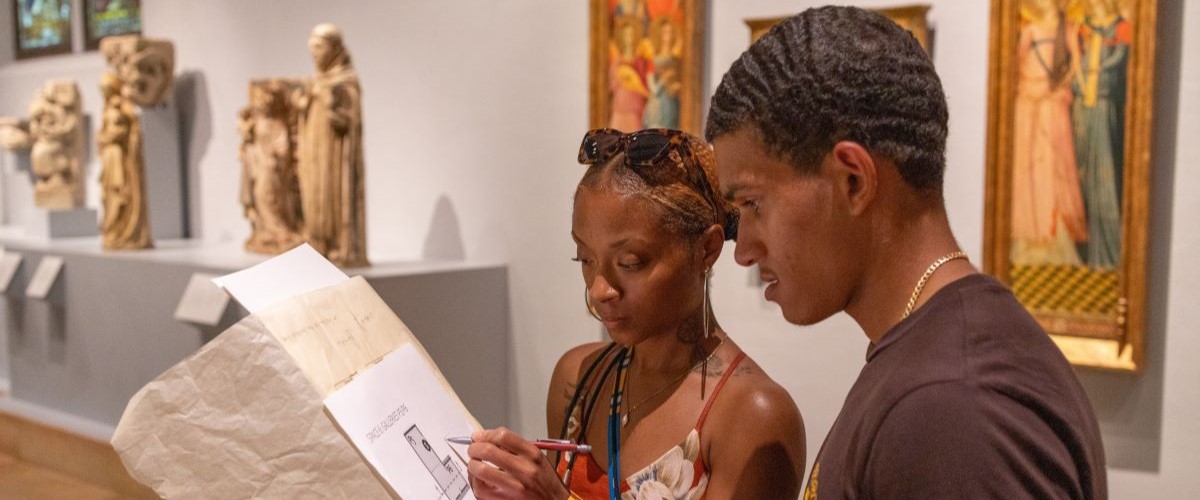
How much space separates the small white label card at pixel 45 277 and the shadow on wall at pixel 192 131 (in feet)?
2.92

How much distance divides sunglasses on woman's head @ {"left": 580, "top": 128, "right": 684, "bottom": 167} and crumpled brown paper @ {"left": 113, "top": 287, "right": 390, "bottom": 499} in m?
0.56

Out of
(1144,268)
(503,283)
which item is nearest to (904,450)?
(1144,268)

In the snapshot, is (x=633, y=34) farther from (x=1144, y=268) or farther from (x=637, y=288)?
(x=637, y=288)

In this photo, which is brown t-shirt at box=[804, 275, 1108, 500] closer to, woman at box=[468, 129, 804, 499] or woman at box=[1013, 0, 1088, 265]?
woman at box=[468, 129, 804, 499]

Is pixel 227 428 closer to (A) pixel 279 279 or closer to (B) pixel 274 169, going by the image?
(A) pixel 279 279

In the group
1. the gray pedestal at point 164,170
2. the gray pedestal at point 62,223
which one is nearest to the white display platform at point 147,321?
the gray pedestal at point 62,223

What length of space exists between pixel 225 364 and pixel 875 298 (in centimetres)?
93

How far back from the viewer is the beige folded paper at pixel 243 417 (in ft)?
4.90

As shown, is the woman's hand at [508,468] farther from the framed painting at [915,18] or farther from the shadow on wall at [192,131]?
the shadow on wall at [192,131]

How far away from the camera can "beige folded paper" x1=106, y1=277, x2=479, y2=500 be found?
1.49 m

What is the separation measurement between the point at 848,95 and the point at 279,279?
0.83 metres

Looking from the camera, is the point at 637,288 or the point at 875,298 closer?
the point at 875,298

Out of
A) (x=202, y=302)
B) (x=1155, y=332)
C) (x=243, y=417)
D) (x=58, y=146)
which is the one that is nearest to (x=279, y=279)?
(x=243, y=417)

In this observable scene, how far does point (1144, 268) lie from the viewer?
2.65 m
